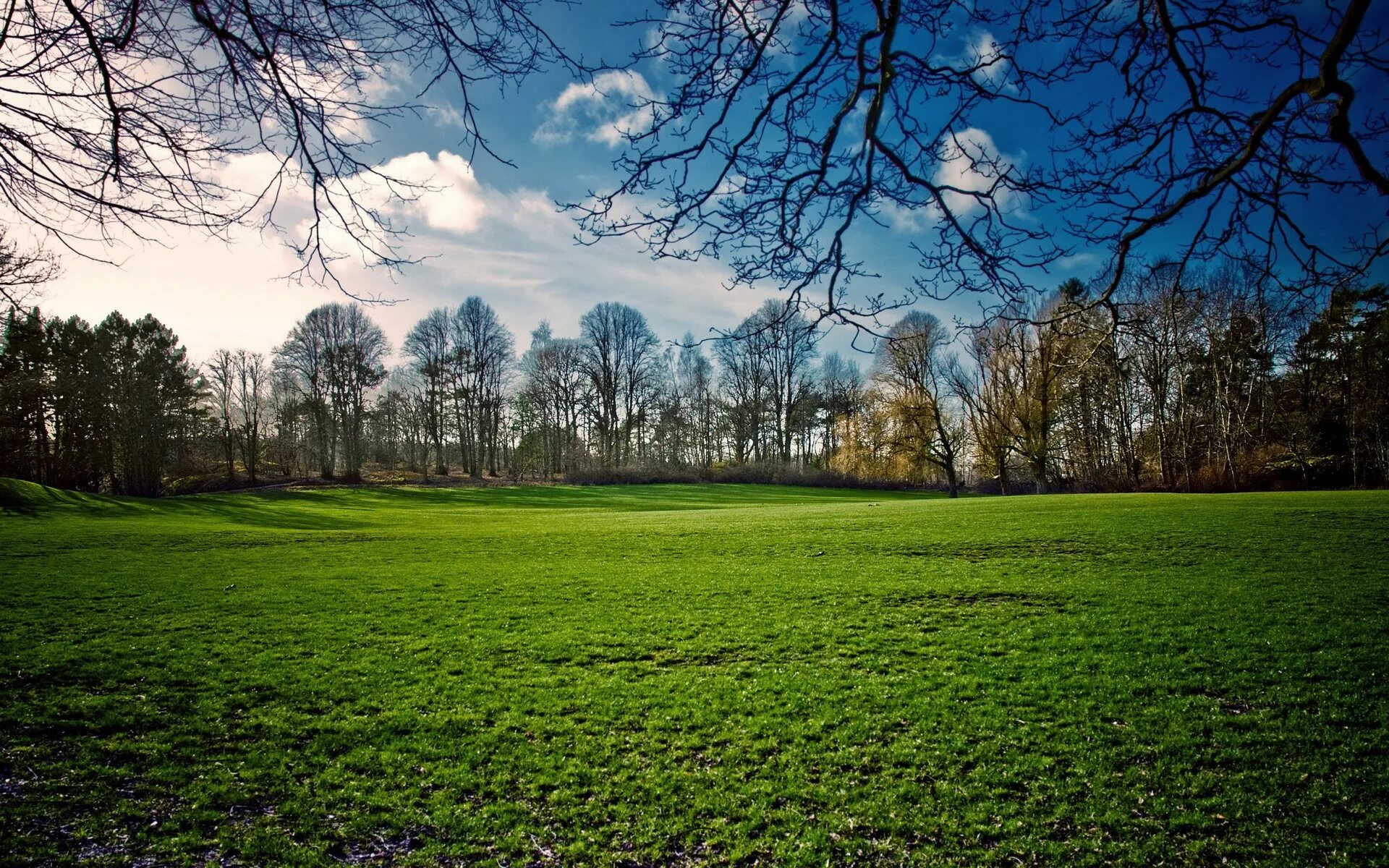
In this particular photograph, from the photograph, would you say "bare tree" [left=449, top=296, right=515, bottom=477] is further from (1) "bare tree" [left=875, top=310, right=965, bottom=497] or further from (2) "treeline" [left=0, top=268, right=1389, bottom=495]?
(1) "bare tree" [left=875, top=310, right=965, bottom=497]

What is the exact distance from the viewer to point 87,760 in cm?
420

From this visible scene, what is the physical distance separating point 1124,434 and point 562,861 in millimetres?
39530

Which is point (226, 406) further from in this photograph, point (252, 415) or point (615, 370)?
point (615, 370)

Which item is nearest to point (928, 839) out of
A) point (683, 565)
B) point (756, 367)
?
point (683, 565)

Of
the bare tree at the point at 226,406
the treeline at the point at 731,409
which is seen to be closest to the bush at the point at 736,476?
the treeline at the point at 731,409

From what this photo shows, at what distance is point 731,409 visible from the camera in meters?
52.7

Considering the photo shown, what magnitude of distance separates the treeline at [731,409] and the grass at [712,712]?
2.99 m

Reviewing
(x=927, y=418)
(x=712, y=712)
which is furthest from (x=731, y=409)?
(x=712, y=712)

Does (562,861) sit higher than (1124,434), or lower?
lower

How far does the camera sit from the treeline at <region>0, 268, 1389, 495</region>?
19891mm

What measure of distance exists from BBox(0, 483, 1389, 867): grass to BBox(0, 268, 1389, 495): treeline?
118 inches

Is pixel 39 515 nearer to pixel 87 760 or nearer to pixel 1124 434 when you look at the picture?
pixel 87 760

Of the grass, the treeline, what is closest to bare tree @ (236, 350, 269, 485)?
the treeline

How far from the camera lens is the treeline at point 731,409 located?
19891 millimetres
